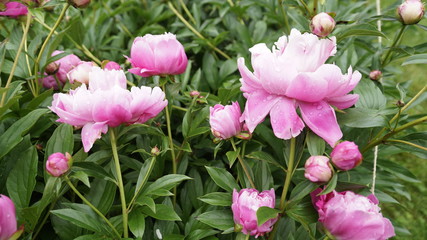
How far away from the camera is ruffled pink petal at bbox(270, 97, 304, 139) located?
2.45 ft

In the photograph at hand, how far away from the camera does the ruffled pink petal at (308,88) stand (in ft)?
2.30

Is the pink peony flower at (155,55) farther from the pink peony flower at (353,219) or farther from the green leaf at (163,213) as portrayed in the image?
the pink peony flower at (353,219)

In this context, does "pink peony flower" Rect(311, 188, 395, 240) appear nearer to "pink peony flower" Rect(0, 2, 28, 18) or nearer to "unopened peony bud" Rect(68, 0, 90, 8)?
"unopened peony bud" Rect(68, 0, 90, 8)

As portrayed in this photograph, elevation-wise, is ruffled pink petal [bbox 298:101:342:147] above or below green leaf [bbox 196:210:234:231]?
above

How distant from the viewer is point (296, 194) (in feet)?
2.69

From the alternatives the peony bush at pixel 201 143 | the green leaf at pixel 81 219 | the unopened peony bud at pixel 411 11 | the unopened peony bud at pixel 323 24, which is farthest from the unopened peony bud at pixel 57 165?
the unopened peony bud at pixel 411 11

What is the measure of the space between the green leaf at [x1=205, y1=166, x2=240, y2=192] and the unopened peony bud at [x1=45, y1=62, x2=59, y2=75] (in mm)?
529

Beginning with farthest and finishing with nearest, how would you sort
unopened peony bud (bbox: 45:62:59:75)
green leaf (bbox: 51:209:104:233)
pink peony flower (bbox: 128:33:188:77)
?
1. unopened peony bud (bbox: 45:62:59:75)
2. pink peony flower (bbox: 128:33:188:77)
3. green leaf (bbox: 51:209:104:233)

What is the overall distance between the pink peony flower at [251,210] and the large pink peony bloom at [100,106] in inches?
9.8

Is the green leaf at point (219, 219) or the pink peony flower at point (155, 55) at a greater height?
the pink peony flower at point (155, 55)

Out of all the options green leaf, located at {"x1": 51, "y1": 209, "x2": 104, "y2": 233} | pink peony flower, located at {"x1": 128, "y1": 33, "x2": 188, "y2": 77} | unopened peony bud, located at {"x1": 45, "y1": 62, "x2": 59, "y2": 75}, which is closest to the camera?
green leaf, located at {"x1": 51, "y1": 209, "x2": 104, "y2": 233}

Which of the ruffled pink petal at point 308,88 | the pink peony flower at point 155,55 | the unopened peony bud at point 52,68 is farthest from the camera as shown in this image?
the unopened peony bud at point 52,68

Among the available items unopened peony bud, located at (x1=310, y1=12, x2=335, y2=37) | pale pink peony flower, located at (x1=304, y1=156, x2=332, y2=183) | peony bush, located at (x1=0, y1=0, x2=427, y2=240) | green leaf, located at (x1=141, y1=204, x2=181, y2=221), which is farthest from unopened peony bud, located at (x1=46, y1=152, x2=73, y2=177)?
unopened peony bud, located at (x1=310, y1=12, x2=335, y2=37)

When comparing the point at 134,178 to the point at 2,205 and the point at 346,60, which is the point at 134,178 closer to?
the point at 2,205
